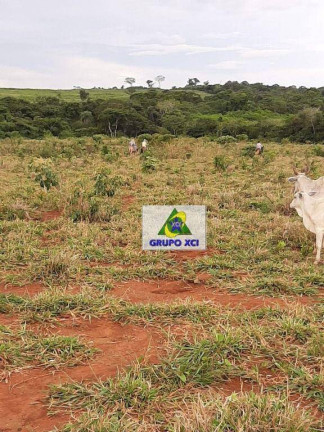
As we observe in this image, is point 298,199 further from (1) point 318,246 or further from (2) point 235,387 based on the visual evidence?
(2) point 235,387

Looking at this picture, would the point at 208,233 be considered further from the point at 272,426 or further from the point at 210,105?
the point at 210,105

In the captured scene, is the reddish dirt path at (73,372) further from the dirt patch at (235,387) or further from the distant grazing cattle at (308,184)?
the distant grazing cattle at (308,184)

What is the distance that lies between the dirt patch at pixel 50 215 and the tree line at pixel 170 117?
675 inches

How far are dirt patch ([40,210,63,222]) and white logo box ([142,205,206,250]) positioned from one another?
1.32m

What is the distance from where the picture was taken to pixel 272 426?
205 centimetres

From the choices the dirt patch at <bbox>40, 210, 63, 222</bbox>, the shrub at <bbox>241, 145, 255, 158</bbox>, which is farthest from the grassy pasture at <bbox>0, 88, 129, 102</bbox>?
the dirt patch at <bbox>40, 210, 63, 222</bbox>

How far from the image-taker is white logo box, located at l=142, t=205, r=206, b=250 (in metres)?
5.29

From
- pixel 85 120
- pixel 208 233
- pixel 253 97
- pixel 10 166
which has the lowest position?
pixel 208 233

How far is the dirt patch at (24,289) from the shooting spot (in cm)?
383

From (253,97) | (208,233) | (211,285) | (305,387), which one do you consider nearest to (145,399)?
(305,387)

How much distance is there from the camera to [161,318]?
11.0ft

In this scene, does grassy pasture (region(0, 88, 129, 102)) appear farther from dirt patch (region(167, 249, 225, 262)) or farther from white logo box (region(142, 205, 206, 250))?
dirt patch (region(167, 249, 225, 262))

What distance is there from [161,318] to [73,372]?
2.99 feet

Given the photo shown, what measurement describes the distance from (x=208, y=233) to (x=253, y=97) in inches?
1483
